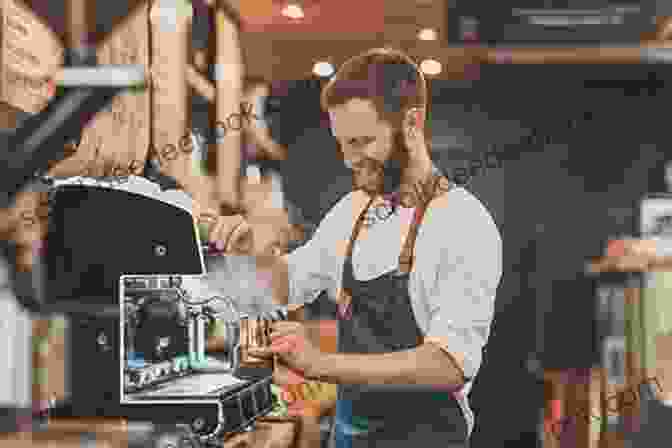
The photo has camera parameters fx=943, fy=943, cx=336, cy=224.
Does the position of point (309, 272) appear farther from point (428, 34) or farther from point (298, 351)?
point (428, 34)

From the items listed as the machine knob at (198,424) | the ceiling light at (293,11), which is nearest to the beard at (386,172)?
the ceiling light at (293,11)

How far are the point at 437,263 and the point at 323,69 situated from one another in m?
0.36

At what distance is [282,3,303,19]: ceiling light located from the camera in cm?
152

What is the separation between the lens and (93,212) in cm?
149

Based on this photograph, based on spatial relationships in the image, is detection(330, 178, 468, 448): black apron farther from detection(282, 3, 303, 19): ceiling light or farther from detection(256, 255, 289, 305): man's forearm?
detection(282, 3, 303, 19): ceiling light

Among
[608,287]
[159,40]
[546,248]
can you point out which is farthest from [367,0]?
[608,287]

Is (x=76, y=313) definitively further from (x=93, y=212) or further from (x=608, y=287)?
(x=608, y=287)

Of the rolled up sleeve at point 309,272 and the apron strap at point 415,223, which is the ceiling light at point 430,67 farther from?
the rolled up sleeve at point 309,272

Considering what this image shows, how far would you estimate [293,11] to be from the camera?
4.99 feet

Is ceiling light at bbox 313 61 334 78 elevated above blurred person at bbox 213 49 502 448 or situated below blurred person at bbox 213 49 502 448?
above

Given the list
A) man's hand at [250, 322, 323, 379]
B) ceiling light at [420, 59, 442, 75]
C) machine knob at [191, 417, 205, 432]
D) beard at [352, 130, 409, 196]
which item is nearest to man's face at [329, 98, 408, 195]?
beard at [352, 130, 409, 196]

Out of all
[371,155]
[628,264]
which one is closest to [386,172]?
[371,155]

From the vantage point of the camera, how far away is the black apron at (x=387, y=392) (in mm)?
1460

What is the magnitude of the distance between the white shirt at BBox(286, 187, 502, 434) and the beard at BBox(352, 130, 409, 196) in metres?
0.03
